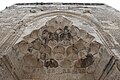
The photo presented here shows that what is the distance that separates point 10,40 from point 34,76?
3.04 ft

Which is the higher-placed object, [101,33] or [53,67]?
[101,33]

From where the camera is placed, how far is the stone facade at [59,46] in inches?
191

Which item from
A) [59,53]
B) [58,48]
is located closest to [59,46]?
[58,48]

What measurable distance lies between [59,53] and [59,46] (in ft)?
0.51

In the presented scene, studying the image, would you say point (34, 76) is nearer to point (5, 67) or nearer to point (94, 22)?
point (5, 67)

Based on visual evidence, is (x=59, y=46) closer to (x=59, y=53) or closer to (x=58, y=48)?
(x=58, y=48)

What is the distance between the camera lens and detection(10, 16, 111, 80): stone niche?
505 cm

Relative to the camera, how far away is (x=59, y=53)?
18.0ft

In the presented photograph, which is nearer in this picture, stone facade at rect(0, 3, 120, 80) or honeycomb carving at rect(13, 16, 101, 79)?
stone facade at rect(0, 3, 120, 80)

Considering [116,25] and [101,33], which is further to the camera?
[116,25]

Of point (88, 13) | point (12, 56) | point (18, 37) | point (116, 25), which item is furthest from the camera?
point (88, 13)

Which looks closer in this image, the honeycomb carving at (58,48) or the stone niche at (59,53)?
the stone niche at (59,53)

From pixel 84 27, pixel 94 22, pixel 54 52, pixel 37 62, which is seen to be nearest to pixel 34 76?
pixel 37 62

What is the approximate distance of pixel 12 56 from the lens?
4.59 m
